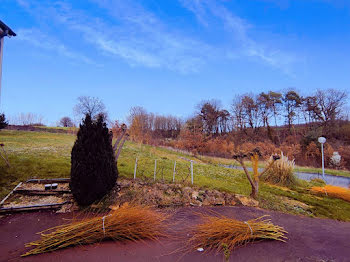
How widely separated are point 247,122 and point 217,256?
101 feet

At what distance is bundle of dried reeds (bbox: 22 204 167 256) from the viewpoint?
2.17 meters

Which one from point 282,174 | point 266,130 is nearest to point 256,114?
point 266,130

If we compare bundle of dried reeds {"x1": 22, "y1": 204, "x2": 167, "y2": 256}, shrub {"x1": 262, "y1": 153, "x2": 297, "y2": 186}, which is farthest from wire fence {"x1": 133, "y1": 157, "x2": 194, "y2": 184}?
shrub {"x1": 262, "y1": 153, "x2": 297, "y2": 186}

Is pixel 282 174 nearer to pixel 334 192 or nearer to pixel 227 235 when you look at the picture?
pixel 334 192

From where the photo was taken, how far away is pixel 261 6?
7352mm

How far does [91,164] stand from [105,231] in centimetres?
172

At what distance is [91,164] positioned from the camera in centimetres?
375

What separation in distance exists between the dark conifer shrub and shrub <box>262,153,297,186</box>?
6.93m

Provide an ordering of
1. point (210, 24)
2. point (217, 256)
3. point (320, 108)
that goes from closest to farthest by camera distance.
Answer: point (217, 256), point (210, 24), point (320, 108)

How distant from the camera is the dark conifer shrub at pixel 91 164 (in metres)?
3.65

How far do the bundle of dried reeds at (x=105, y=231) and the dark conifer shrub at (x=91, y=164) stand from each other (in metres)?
1.23

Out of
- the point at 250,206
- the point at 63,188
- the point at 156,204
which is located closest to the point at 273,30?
the point at 250,206

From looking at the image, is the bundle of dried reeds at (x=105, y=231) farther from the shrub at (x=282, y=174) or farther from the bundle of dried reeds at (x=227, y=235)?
the shrub at (x=282, y=174)

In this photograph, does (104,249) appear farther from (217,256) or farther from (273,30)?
(273,30)
